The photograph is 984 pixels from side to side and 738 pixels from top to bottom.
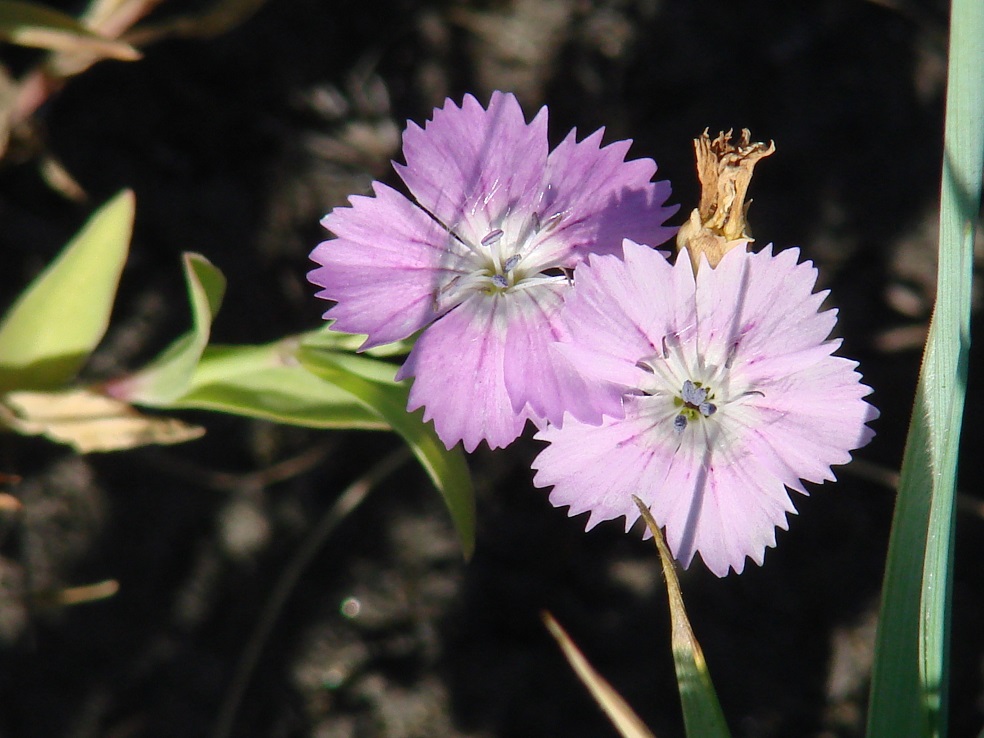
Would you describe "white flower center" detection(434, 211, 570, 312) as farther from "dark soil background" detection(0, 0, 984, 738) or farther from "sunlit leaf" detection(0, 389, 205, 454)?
"dark soil background" detection(0, 0, 984, 738)

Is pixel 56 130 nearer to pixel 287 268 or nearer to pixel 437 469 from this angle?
pixel 287 268

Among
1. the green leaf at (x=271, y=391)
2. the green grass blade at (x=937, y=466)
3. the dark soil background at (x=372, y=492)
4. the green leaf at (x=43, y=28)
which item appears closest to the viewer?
the green grass blade at (x=937, y=466)

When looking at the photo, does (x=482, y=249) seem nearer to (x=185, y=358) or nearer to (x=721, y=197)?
(x=721, y=197)

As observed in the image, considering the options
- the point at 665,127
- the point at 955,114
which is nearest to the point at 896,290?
the point at 665,127

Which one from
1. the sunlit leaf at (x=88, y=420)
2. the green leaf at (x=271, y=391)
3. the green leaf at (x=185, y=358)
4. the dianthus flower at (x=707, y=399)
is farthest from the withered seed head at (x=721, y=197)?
the sunlit leaf at (x=88, y=420)

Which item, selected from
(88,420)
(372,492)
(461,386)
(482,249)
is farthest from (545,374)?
(372,492)

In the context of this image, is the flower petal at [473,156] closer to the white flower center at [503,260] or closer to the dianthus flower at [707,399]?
the white flower center at [503,260]

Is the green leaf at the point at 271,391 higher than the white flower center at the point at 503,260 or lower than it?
lower
